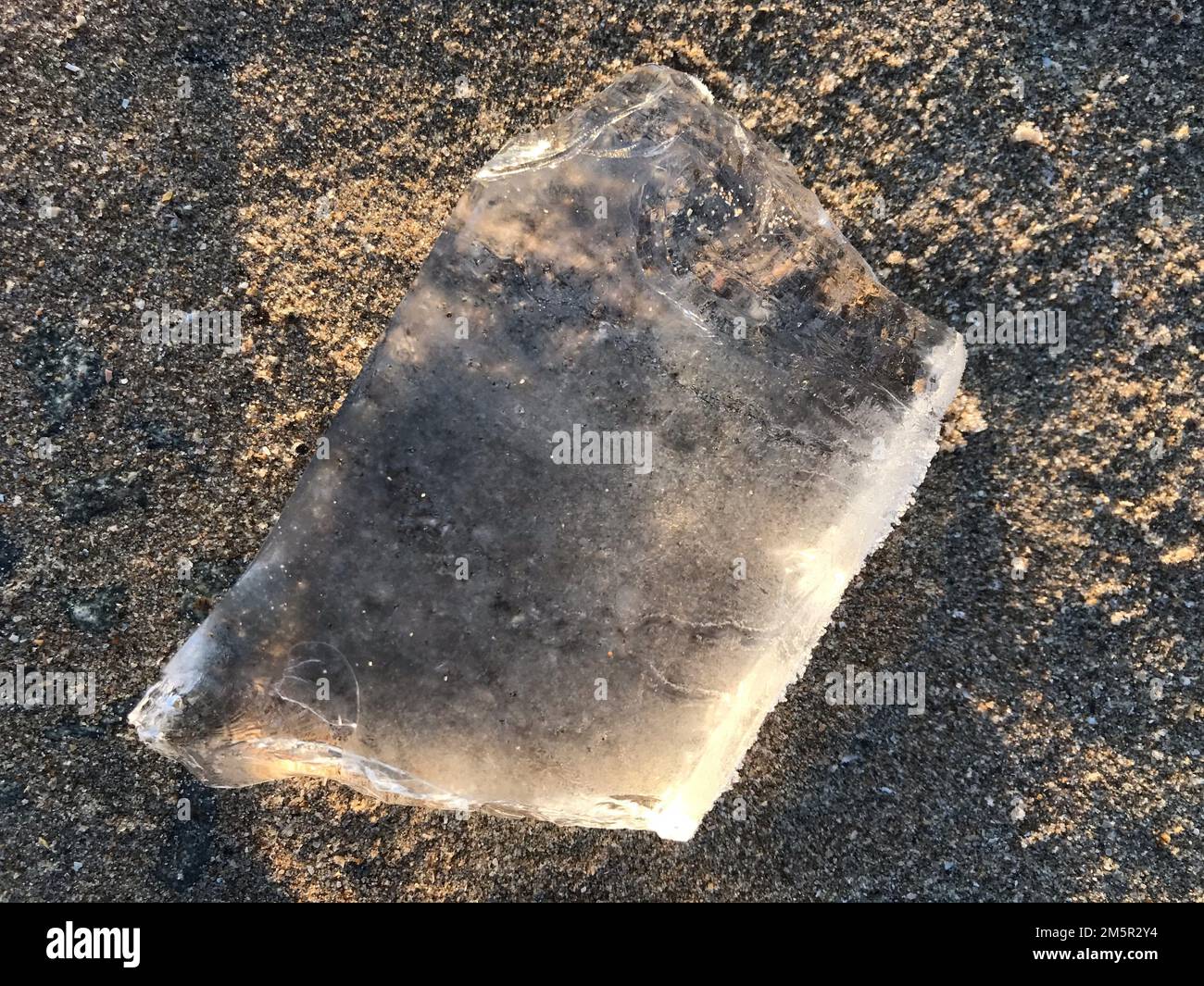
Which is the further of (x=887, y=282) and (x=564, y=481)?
(x=887, y=282)

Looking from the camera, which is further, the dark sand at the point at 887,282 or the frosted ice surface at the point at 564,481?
the dark sand at the point at 887,282

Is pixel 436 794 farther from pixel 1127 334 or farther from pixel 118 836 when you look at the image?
pixel 1127 334

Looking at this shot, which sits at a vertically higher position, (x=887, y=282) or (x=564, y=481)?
(x=887, y=282)

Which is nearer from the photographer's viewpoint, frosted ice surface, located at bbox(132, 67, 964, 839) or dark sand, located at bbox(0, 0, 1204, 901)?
frosted ice surface, located at bbox(132, 67, 964, 839)

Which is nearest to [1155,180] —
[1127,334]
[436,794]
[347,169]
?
[1127,334]
